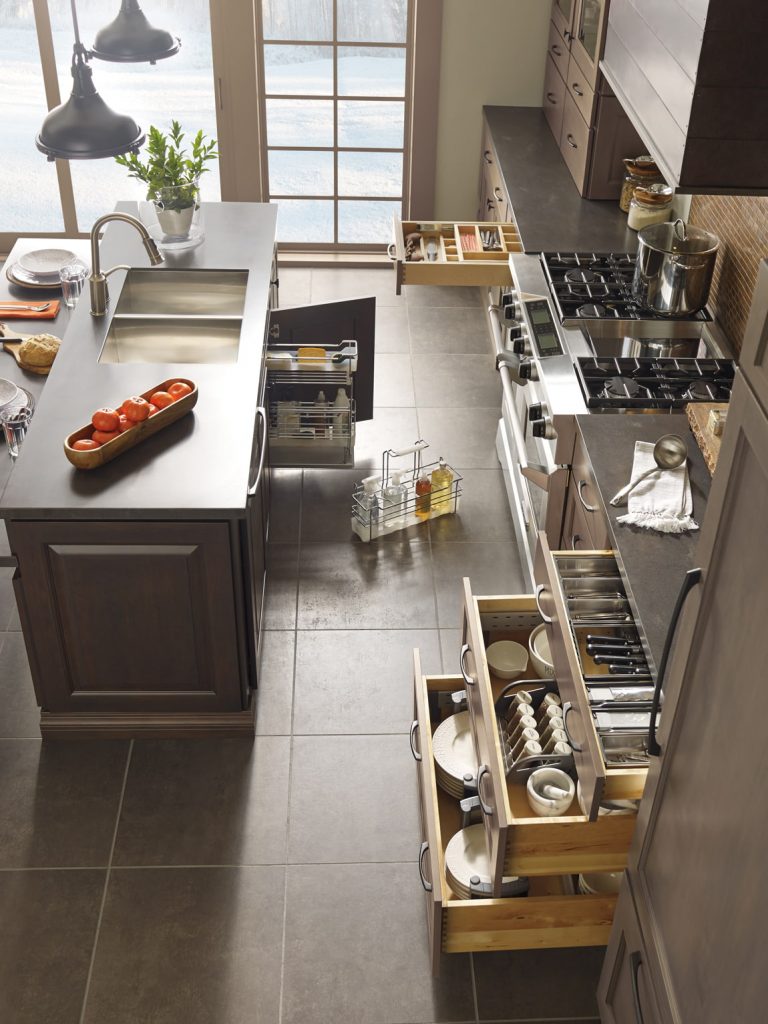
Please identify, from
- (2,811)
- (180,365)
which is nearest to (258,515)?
(180,365)

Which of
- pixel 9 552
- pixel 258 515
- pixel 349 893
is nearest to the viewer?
pixel 349 893

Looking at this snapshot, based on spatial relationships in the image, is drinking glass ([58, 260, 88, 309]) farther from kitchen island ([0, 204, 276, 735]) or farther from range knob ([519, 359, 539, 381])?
range knob ([519, 359, 539, 381])

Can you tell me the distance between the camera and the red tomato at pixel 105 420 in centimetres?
289

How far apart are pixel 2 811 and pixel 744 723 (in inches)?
89.5

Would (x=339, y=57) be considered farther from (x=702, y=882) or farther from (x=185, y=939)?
(x=702, y=882)

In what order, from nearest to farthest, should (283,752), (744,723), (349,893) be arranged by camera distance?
(744,723), (349,893), (283,752)

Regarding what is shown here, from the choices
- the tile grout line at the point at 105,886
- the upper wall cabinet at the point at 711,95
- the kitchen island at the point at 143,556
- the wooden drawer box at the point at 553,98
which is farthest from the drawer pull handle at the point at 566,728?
the wooden drawer box at the point at 553,98

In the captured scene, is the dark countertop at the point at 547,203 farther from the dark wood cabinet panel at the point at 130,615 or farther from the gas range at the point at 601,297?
the dark wood cabinet panel at the point at 130,615

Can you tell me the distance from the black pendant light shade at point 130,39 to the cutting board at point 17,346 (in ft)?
3.13

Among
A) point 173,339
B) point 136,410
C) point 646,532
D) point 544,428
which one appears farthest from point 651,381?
point 173,339

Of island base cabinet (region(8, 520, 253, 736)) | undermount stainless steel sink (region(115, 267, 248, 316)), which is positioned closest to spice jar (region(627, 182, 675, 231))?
undermount stainless steel sink (region(115, 267, 248, 316))

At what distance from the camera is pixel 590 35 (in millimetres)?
4312

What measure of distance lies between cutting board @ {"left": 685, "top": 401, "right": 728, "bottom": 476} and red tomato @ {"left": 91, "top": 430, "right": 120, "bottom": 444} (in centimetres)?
156

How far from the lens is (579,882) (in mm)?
2578
